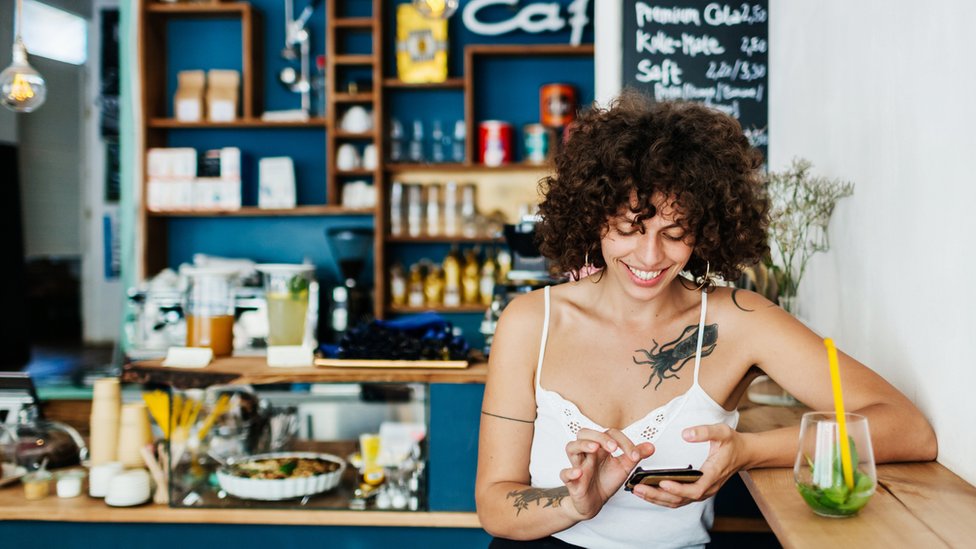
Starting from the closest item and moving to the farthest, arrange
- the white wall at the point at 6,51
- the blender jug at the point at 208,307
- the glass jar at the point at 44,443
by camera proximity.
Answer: the glass jar at the point at 44,443
the blender jug at the point at 208,307
the white wall at the point at 6,51

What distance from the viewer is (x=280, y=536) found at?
2365 millimetres

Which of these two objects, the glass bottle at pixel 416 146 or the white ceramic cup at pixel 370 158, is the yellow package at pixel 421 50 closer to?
the glass bottle at pixel 416 146

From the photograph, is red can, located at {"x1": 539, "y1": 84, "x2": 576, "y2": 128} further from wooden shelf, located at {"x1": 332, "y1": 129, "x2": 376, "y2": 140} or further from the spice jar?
the spice jar

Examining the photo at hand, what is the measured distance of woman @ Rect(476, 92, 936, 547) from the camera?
158 centimetres

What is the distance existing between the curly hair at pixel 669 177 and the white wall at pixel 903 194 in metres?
0.28

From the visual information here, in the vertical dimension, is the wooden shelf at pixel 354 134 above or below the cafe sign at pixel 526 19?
below

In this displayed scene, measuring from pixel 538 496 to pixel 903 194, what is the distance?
919 mm

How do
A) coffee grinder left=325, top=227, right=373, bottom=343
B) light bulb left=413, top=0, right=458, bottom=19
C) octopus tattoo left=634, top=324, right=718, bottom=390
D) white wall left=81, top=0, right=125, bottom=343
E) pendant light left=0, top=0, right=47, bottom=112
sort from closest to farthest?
octopus tattoo left=634, top=324, right=718, bottom=390 < pendant light left=0, top=0, right=47, bottom=112 < light bulb left=413, top=0, right=458, bottom=19 < coffee grinder left=325, top=227, right=373, bottom=343 < white wall left=81, top=0, right=125, bottom=343

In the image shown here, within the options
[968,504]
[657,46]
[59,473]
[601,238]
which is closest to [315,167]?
[657,46]

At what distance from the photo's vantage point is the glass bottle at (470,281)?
508 centimetres

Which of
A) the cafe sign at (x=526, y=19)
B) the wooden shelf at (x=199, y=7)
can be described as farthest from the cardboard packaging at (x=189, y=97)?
the cafe sign at (x=526, y=19)

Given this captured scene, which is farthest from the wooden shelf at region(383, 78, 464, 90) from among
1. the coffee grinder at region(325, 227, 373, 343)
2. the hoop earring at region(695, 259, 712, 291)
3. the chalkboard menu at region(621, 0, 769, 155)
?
the hoop earring at region(695, 259, 712, 291)

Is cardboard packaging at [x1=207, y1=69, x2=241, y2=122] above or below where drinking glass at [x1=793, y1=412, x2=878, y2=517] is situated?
above

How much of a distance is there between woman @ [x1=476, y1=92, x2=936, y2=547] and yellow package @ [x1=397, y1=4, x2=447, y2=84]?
343cm
